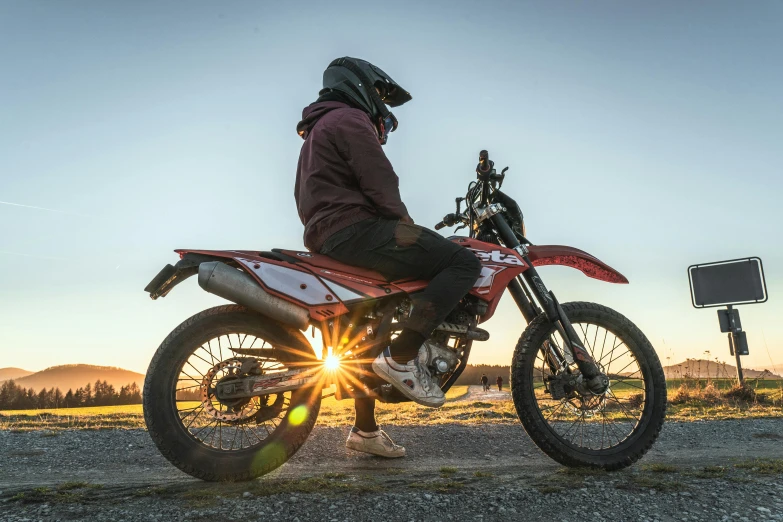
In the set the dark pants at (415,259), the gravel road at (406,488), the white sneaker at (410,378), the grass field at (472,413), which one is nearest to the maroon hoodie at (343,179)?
the dark pants at (415,259)

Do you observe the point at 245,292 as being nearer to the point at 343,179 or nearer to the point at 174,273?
the point at 174,273

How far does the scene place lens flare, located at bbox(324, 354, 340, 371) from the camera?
3888mm

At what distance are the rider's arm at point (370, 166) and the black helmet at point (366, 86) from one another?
0.49 meters

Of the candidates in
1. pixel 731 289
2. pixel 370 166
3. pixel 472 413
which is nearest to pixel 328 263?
pixel 370 166

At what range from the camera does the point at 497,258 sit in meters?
4.34

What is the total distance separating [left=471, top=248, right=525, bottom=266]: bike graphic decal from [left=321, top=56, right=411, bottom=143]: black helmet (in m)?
1.25

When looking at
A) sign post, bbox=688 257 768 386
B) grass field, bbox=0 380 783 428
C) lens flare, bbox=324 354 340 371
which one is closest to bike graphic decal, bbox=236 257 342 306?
lens flare, bbox=324 354 340 371

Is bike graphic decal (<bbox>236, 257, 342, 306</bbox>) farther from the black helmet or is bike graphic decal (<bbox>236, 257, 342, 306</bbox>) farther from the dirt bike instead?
the black helmet

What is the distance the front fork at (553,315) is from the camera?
427 centimetres

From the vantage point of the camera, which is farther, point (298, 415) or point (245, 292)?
point (298, 415)

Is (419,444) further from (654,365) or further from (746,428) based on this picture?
(746,428)

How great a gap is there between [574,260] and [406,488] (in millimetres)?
2439

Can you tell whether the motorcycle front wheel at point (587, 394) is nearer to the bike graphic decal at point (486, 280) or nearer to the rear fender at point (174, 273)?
the bike graphic decal at point (486, 280)

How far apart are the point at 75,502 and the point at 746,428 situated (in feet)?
22.5
